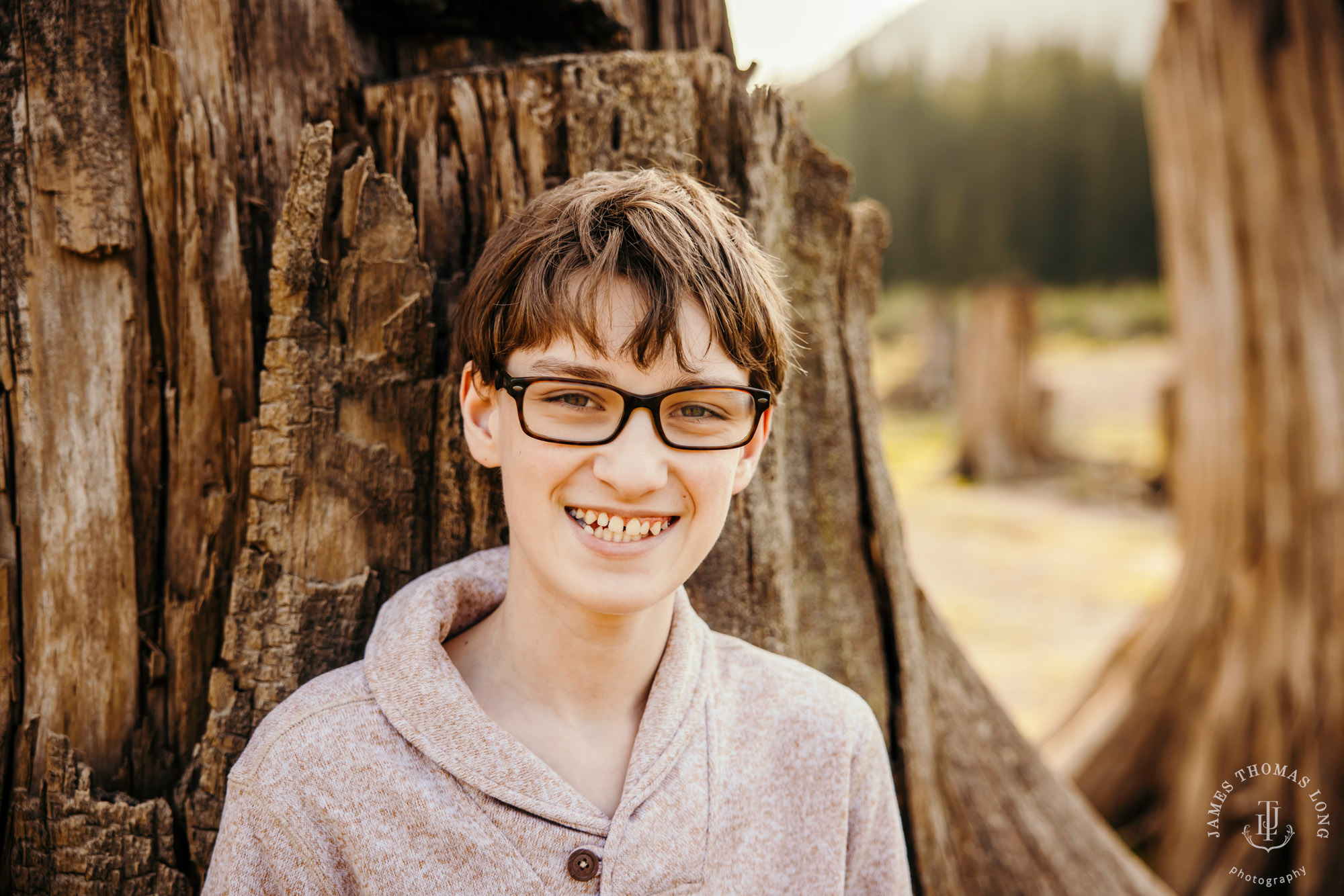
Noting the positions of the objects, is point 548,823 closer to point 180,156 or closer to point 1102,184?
point 180,156

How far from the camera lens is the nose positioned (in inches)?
51.4

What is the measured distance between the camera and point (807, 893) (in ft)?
4.98

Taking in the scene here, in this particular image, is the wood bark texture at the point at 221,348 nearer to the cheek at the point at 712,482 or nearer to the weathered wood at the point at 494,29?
the weathered wood at the point at 494,29

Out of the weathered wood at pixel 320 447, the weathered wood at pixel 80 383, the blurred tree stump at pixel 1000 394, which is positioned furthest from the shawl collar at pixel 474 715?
the blurred tree stump at pixel 1000 394

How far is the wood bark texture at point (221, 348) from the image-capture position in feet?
5.02

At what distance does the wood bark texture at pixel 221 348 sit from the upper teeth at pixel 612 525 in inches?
17.1

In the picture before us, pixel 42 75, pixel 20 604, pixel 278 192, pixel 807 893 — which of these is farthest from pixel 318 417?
pixel 807 893

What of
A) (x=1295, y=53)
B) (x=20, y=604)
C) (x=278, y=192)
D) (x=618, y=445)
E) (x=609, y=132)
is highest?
(x=1295, y=53)

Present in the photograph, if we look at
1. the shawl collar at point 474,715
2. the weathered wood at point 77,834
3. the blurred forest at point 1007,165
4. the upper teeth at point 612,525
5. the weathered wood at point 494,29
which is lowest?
the weathered wood at point 77,834

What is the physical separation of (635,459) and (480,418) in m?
0.35

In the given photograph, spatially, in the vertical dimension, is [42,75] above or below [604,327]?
above

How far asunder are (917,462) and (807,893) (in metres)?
12.5

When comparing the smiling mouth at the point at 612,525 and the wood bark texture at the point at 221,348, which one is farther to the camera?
the wood bark texture at the point at 221,348

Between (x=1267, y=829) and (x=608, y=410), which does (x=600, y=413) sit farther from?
(x=1267, y=829)
